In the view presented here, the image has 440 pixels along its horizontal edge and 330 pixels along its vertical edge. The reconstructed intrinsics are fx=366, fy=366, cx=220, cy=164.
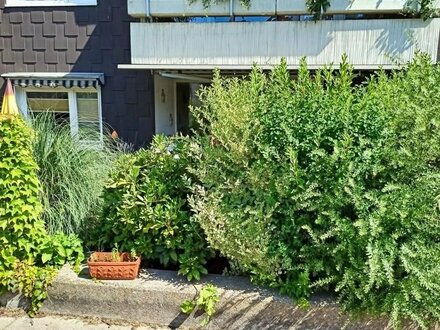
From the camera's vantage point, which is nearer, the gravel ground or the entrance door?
the gravel ground

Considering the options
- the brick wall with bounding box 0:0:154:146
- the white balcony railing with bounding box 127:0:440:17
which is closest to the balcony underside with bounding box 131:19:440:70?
the white balcony railing with bounding box 127:0:440:17

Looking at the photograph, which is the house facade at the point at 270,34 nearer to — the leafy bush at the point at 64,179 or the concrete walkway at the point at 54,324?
the leafy bush at the point at 64,179

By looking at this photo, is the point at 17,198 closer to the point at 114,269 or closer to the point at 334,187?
the point at 114,269

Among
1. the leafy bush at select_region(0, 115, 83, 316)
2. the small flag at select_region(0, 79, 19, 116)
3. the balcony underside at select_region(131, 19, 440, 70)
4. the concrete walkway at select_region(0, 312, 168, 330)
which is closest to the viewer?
the concrete walkway at select_region(0, 312, 168, 330)

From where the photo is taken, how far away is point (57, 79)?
23.9 feet

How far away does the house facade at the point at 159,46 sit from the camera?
235 inches

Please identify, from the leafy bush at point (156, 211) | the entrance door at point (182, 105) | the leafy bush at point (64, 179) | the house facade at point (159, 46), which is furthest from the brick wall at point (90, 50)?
the leafy bush at point (156, 211)

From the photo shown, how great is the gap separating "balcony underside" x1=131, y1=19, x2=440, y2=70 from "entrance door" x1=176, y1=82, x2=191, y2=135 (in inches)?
73.1

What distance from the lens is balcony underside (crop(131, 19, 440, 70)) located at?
588cm

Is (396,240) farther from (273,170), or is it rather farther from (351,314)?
(273,170)

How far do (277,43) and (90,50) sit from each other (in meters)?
3.72

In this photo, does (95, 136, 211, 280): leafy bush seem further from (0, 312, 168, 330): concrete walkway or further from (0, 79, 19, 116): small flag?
(0, 79, 19, 116): small flag

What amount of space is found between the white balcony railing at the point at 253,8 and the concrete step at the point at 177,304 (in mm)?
4819

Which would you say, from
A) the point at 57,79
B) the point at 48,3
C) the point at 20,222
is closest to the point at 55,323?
the point at 20,222
